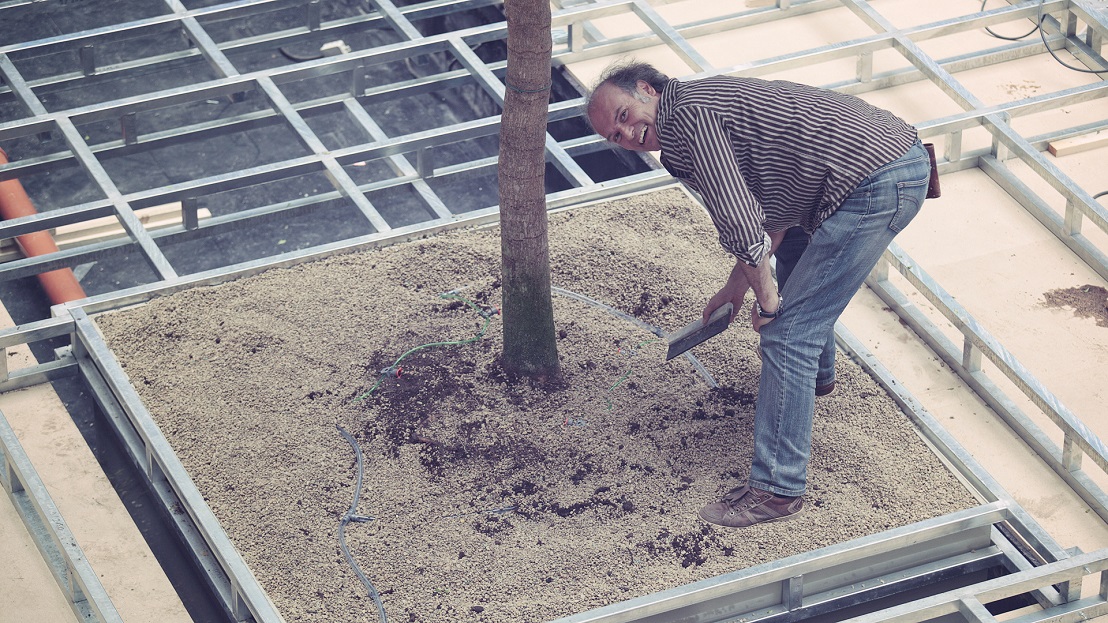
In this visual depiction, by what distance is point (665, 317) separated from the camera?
19.9 feet

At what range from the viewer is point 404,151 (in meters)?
6.91

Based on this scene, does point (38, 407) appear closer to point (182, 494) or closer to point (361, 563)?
point (182, 494)

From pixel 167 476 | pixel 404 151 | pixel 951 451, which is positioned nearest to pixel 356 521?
pixel 167 476

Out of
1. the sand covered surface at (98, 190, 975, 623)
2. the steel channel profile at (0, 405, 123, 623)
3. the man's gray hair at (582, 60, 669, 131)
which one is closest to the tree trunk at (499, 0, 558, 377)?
the sand covered surface at (98, 190, 975, 623)

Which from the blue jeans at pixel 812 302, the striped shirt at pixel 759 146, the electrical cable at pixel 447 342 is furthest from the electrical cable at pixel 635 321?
the striped shirt at pixel 759 146

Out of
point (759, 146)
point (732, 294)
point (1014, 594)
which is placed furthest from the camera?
point (732, 294)

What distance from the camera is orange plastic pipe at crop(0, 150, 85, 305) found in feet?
22.3

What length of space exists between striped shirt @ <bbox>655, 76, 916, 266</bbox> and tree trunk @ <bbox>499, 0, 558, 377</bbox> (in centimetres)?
57

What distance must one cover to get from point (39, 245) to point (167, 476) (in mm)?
2223

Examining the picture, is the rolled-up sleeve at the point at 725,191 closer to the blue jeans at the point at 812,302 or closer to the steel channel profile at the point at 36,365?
the blue jeans at the point at 812,302

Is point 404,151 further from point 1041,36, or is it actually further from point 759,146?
point 1041,36

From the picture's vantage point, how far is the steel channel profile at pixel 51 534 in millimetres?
4828

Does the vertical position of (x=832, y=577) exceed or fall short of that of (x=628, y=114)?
it falls short

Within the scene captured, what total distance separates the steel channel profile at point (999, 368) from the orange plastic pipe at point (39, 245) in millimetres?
3428
